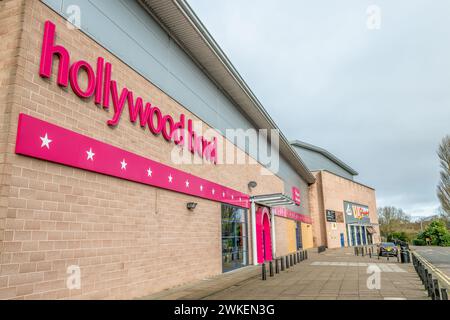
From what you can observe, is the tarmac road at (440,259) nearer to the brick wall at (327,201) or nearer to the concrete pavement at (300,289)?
the concrete pavement at (300,289)

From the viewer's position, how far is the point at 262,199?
20.5 metres

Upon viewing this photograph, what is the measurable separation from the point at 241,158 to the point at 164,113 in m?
8.95

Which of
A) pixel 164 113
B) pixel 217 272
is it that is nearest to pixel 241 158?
pixel 217 272

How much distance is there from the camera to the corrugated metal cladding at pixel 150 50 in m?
8.54

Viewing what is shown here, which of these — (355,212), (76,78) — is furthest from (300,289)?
(355,212)

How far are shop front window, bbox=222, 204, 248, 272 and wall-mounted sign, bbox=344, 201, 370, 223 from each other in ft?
124

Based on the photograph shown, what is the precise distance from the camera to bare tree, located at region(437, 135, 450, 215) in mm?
46903

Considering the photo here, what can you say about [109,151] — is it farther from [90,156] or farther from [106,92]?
[106,92]

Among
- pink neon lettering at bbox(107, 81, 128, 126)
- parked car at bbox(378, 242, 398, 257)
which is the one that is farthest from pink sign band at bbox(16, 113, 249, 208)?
parked car at bbox(378, 242, 398, 257)

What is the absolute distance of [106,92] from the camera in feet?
27.5

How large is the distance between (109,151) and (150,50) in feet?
15.0

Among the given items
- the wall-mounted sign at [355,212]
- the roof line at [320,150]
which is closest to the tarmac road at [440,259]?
the wall-mounted sign at [355,212]

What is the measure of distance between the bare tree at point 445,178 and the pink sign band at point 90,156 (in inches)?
1908
